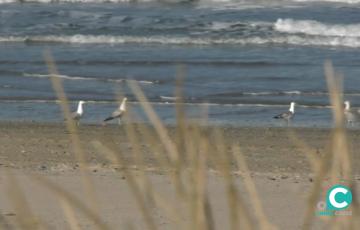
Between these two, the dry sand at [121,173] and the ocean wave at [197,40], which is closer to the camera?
the dry sand at [121,173]

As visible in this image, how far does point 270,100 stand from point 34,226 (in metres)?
13.8

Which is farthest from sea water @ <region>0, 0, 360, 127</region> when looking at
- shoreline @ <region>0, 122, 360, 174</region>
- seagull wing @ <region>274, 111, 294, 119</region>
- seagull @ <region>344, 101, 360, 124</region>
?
shoreline @ <region>0, 122, 360, 174</region>

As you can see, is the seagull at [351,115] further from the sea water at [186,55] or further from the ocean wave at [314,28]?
the ocean wave at [314,28]

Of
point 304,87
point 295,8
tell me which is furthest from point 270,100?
point 295,8

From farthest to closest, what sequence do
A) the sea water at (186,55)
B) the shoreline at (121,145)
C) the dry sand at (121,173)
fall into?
the sea water at (186,55) < the shoreline at (121,145) < the dry sand at (121,173)

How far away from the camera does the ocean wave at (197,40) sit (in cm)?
2443

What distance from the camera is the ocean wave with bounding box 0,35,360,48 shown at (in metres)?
24.4

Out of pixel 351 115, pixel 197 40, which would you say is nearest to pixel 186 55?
pixel 197 40

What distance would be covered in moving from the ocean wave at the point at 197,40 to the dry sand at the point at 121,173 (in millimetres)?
11719

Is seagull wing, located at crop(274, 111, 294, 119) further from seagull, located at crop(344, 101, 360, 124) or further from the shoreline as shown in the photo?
seagull, located at crop(344, 101, 360, 124)

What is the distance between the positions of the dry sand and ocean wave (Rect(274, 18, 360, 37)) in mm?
12926

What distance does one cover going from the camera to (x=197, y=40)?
24969mm

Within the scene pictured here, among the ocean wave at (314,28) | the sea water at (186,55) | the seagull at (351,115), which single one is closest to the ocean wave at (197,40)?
the sea water at (186,55)

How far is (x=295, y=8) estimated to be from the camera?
32.0 m
